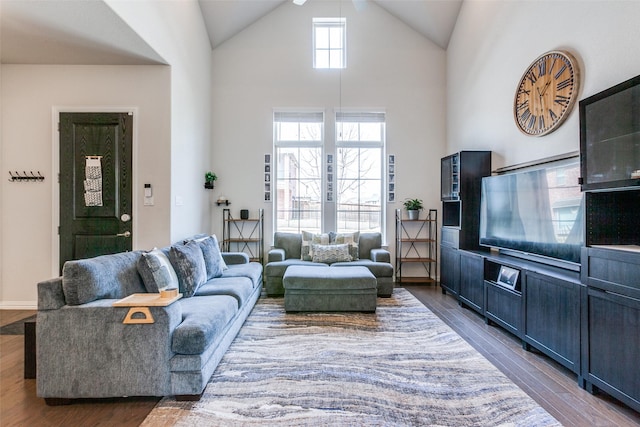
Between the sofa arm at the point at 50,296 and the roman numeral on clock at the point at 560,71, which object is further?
the roman numeral on clock at the point at 560,71

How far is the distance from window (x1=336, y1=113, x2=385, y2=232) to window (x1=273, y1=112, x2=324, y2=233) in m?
0.40

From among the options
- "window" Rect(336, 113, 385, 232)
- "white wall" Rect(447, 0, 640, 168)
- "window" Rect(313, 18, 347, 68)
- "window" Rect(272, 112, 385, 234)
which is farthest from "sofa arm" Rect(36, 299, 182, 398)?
"window" Rect(313, 18, 347, 68)

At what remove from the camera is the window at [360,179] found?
545cm

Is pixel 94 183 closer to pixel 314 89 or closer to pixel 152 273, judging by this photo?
pixel 152 273

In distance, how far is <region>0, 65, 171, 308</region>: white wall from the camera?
3650 millimetres

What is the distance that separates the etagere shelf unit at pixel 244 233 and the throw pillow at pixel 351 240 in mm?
1325

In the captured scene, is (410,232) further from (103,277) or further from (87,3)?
(87,3)

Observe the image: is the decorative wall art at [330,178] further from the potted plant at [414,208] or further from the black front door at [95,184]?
the black front door at [95,184]

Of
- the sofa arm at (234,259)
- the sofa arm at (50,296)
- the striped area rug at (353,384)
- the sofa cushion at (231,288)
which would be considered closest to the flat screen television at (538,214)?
the striped area rug at (353,384)

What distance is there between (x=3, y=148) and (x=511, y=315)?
6.07m

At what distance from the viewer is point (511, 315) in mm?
2871

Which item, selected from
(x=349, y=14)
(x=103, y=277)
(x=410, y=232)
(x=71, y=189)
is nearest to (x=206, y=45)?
(x=349, y=14)

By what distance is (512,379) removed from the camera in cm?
223

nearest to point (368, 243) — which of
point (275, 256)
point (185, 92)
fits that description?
point (275, 256)
